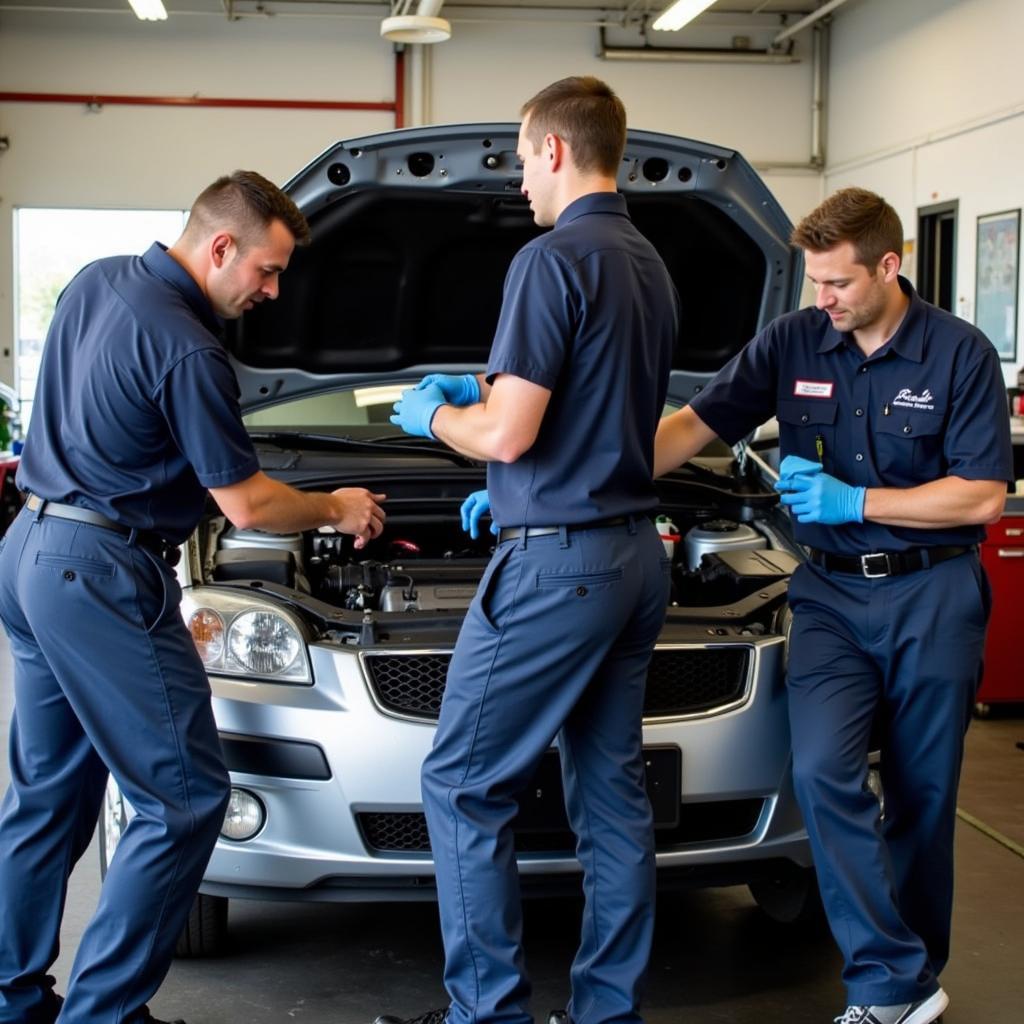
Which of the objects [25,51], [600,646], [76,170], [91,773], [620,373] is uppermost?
[25,51]

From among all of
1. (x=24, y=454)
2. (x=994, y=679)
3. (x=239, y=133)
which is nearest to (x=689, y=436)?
(x=24, y=454)

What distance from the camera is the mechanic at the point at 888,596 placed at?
8.39ft

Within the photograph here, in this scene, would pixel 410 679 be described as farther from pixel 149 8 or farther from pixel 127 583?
pixel 149 8

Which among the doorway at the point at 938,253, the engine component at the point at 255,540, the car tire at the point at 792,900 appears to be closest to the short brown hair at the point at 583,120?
the engine component at the point at 255,540

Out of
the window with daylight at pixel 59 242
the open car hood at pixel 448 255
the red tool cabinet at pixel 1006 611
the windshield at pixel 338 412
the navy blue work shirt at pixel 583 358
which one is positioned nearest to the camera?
the navy blue work shirt at pixel 583 358

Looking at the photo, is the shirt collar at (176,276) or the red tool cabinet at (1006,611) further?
the red tool cabinet at (1006,611)

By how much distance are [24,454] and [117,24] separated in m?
11.7

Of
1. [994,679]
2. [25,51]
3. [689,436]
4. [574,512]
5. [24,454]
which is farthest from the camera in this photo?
[25,51]

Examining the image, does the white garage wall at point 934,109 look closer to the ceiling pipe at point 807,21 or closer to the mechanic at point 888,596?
the ceiling pipe at point 807,21

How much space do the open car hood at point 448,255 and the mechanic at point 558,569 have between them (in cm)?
79

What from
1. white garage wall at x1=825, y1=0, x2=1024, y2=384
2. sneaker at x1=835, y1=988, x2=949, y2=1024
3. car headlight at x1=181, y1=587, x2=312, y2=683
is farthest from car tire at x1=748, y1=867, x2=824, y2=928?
white garage wall at x1=825, y1=0, x2=1024, y2=384

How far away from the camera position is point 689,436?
9.66 ft

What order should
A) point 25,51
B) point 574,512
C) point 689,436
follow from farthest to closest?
point 25,51
point 689,436
point 574,512

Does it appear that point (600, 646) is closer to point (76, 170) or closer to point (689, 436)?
point (689, 436)
